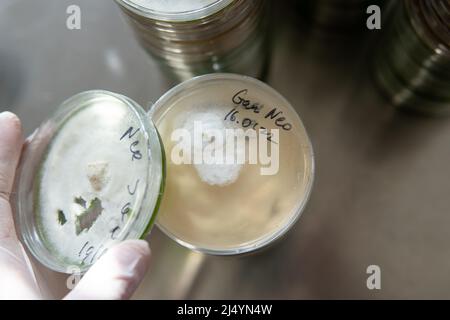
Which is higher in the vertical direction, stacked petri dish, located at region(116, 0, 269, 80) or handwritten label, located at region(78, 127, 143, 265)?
stacked petri dish, located at region(116, 0, 269, 80)

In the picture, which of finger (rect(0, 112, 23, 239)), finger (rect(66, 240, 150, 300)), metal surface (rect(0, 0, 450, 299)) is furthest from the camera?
metal surface (rect(0, 0, 450, 299))

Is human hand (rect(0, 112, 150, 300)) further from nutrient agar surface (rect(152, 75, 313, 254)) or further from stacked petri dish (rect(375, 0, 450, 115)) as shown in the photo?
stacked petri dish (rect(375, 0, 450, 115))

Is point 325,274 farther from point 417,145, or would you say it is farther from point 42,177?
point 42,177

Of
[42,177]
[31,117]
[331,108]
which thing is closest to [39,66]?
[31,117]

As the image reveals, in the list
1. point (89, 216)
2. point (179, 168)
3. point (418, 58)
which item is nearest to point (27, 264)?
point (89, 216)

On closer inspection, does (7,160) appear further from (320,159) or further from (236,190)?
(320,159)

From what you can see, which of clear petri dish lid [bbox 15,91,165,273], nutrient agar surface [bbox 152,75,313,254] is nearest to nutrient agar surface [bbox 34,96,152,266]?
clear petri dish lid [bbox 15,91,165,273]
